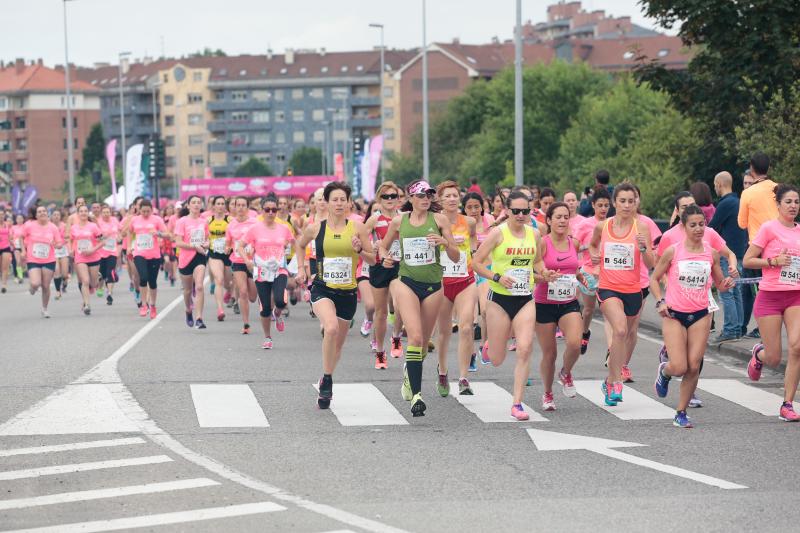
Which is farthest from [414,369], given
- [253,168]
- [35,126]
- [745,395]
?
[35,126]

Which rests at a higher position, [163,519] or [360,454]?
[163,519]

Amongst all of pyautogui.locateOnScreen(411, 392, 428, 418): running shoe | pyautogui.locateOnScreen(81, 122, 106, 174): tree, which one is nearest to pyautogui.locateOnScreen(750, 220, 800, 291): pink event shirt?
pyautogui.locateOnScreen(411, 392, 428, 418): running shoe

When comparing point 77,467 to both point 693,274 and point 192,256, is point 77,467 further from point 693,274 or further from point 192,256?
point 192,256

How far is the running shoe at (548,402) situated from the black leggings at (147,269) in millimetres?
12448

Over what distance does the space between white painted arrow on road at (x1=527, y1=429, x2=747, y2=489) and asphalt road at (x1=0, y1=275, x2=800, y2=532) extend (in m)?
0.04

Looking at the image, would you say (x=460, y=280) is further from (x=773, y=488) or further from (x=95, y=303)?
(x=95, y=303)

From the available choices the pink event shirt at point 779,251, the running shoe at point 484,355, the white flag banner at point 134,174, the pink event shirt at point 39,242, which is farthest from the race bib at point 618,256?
the white flag banner at point 134,174

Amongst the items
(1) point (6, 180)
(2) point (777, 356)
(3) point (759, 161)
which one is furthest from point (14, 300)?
(2) point (777, 356)

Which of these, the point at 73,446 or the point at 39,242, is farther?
the point at 39,242

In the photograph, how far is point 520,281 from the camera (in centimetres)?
1183

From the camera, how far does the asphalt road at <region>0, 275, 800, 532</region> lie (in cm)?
783

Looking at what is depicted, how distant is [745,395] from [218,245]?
10071mm

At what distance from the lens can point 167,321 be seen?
901 inches

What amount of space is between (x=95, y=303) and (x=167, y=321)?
6.45 m
